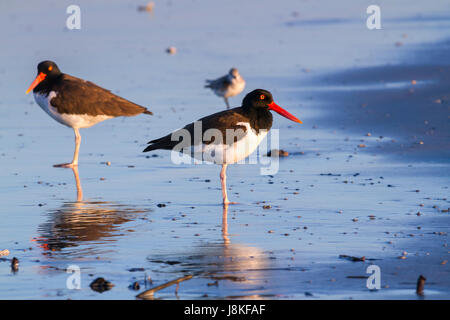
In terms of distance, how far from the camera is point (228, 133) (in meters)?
9.92

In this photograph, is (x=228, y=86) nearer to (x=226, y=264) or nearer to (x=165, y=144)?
(x=165, y=144)

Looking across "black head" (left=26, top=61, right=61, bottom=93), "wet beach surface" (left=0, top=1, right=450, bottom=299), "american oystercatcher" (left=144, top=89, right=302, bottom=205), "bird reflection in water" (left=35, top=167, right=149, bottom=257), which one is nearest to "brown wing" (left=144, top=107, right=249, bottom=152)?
"american oystercatcher" (left=144, top=89, right=302, bottom=205)

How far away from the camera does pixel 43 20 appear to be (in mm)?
28906

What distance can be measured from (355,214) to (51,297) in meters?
3.71

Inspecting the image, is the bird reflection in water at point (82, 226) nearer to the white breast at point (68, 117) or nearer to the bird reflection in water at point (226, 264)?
the bird reflection in water at point (226, 264)

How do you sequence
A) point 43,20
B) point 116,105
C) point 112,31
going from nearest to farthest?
1. point 116,105
2. point 112,31
3. point 43,20

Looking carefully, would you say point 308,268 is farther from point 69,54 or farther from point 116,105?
point 69,54

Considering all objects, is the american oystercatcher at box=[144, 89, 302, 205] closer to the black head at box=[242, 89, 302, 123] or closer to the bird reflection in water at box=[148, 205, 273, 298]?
the black head at box=[242, 89, 302, 123]

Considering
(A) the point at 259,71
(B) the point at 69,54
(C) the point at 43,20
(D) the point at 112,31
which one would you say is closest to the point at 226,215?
(A) the point at 259,71

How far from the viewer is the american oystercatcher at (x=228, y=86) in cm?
1702

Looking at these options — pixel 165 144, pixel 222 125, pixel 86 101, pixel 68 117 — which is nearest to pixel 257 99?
pixel 222 125

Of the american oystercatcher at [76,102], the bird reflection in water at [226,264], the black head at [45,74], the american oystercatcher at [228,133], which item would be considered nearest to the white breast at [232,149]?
the american oystercatcher at [228,133]

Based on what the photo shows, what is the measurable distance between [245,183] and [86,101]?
329cm

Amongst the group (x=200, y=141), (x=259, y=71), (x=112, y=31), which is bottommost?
(x=200, y=141)
